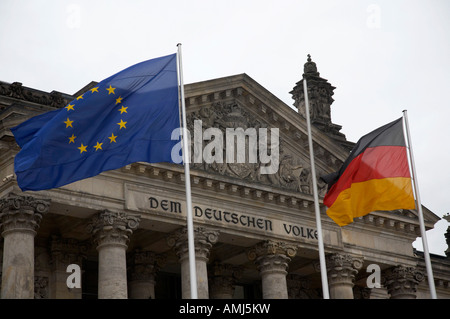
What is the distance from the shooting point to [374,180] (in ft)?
105

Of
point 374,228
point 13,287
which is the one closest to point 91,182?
point 13,287

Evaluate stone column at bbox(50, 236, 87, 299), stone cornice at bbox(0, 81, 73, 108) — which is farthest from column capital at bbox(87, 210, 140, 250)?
stone cornice at bbox(0, 81, 73, 108)

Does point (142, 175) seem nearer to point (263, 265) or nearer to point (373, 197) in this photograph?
point (263, 265)

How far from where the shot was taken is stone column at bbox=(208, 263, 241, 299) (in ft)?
147

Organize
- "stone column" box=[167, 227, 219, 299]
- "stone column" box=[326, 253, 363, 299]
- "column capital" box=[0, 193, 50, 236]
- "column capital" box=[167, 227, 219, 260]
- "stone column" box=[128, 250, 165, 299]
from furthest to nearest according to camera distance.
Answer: "stone column" box=[326, 253, 363, 299], "stone column" box=[128, 250, 165, 299], "column capital" box=[167, 227, 219, 260], "stone column" box=[167, 227, 219, 299], "column capital" box=[0, 193, 50, 236]

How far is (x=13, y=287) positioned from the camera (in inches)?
1341

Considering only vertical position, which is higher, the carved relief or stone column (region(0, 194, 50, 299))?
the carved relief

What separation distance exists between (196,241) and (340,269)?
319 inches

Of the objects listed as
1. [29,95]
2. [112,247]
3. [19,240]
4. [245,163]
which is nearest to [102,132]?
[19,240]

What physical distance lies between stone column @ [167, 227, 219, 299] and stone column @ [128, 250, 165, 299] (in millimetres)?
2804

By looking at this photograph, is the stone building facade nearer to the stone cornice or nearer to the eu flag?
the stone cornice

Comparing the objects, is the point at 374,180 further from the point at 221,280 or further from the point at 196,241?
the point at 221,280
